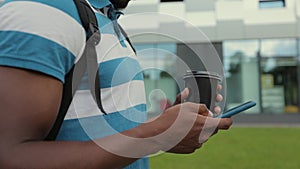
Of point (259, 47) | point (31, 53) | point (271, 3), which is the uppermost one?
point (31, 53)

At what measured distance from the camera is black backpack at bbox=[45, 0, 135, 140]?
95 cm

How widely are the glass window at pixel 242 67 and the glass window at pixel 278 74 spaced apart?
1.01 ft

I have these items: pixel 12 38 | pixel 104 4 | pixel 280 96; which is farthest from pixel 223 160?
pixel 280 96

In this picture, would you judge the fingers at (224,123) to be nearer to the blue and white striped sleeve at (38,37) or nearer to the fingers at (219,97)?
the fingers at (219,97)

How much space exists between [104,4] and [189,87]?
39 centimetres

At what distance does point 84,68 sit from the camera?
3.25 ft

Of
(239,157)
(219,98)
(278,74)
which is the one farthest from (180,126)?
(278,74)

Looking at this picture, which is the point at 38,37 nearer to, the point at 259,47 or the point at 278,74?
the point at 259,47

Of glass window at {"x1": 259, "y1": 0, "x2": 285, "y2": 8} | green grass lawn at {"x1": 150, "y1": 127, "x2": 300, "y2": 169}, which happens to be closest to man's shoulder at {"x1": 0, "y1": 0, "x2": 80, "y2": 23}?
green grass lawn at {"x1": 150, "y1": 127, "x2": 300, "y2": 169}

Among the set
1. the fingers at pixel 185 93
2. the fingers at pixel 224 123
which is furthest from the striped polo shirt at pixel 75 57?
the fingers at pixel 224 123

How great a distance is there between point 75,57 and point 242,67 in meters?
16.2

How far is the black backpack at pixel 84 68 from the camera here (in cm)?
95

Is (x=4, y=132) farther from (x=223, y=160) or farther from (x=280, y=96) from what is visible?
(x=280, y=96)

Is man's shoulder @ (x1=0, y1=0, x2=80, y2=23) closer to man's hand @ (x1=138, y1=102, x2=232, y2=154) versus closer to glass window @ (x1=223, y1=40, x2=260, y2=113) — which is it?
man's hand @ (x1=138, y1=102, x2=232, y2=154)
